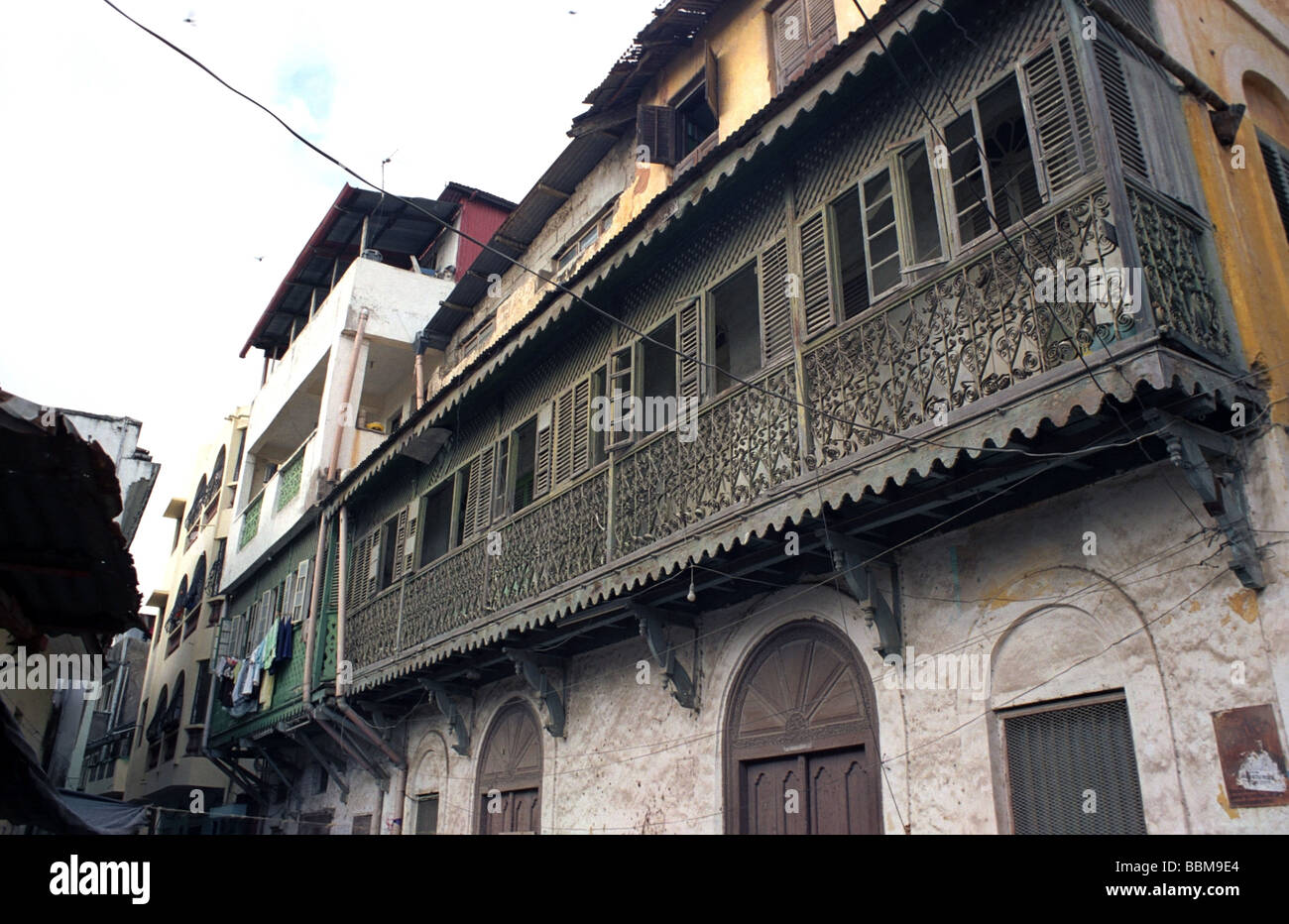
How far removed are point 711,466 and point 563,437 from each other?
3251 millimetres

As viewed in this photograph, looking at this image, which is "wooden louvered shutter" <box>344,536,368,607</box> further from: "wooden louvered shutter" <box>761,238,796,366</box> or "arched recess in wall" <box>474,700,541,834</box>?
"wooden louvered shutter" <box>761,238,796,366</box>

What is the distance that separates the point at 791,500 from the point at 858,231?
318 centimetres

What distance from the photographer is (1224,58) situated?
817 cm

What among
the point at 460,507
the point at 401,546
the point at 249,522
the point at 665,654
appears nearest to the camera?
the point at 665,654

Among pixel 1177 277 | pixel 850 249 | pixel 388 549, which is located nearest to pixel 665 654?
pixel 850 249

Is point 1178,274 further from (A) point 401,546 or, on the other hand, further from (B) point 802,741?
Result: (A) point 401,546

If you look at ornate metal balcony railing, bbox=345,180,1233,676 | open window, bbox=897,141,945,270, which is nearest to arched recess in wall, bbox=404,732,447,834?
ornate metal balcony railing, bbox=345,180,1233,676

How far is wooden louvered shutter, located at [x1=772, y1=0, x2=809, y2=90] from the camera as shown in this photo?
1130 cm

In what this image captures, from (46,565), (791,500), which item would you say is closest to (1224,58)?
(791,500)

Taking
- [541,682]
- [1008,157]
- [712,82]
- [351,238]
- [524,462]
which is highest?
[351,238]

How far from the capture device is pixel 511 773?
1251 cm

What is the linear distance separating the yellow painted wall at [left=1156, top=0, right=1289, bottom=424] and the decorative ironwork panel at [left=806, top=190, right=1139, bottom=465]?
1.20 metres

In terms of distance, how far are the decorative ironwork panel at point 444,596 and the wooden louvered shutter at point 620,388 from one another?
293 centimetres
